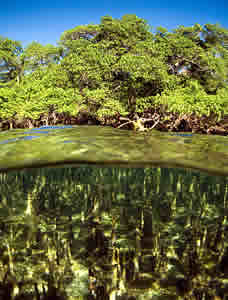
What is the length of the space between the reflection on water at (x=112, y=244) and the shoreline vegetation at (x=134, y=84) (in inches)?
506

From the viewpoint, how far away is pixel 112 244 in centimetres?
312

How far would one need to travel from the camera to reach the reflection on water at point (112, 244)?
→ 2232 mm

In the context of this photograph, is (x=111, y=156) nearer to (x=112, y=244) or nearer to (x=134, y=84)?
(x=112, y=244)

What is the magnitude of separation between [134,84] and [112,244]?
1778 centimetres

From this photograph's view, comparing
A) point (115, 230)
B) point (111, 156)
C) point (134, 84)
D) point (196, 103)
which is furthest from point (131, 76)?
point (115, 230)

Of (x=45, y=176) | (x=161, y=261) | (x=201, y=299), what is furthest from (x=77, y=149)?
(x=201, y=299)

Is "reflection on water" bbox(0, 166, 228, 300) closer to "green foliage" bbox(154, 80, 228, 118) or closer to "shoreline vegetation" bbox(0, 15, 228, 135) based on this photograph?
"green foliage" bbox(154, 80, 228, 118)

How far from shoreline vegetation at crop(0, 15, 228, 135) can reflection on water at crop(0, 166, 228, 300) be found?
1286 centimetres

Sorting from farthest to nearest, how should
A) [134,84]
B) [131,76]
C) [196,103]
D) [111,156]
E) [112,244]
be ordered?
1. [134,84]
2. [131,76]
3. [196,103]
4. [111,156]
5. [112,244]

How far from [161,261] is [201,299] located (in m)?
0.67

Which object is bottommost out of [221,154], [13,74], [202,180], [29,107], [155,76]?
[202,180]

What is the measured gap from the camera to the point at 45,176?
28.0 ft

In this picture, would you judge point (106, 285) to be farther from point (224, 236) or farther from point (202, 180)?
point (202, 180)

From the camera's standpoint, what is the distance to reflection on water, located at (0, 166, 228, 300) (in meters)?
2.23
